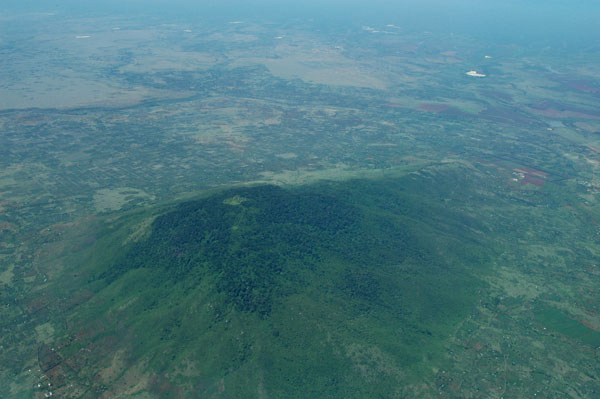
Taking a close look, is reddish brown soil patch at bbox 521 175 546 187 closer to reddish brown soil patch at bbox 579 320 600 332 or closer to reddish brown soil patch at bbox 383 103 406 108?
reddish brown soil patch at bbox 579 320 600 332

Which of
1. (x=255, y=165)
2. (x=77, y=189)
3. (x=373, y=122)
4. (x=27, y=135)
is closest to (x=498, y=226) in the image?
(x=255, y=165)

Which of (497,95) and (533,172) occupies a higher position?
(497,95)

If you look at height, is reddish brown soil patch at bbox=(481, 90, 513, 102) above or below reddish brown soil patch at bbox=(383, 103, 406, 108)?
above

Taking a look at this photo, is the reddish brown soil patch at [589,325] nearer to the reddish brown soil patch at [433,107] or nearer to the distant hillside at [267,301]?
the distant hillside at [267,301]

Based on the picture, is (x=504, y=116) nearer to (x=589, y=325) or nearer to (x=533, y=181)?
(x=533, y=181)

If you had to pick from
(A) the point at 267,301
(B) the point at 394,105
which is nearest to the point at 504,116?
(B) the point at 394,105

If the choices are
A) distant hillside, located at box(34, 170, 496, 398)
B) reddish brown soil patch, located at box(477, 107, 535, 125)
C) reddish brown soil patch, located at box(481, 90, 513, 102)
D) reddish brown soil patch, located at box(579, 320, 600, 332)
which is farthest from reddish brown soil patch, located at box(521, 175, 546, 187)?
reddish brown soil patch, located at box(481, 90, 513, 102)

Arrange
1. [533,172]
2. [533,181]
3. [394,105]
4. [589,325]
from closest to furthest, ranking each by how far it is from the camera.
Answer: [589,325]
[533,181]
[533,172]
[394,105]

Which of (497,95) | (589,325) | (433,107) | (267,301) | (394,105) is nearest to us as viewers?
(267,301)

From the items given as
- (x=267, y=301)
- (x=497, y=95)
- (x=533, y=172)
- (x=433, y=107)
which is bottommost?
(x=533, y=172)

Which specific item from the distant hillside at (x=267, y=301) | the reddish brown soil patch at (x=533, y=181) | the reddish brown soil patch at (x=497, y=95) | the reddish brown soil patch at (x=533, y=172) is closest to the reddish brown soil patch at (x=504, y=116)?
the reddish brown soil patch at (x=497, y=95)

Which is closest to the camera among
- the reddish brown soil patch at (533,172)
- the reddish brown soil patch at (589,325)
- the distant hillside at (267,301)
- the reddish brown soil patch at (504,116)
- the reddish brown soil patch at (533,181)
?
the distant hillside at (267,301)

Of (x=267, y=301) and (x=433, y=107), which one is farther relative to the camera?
(x=433, y=107)
